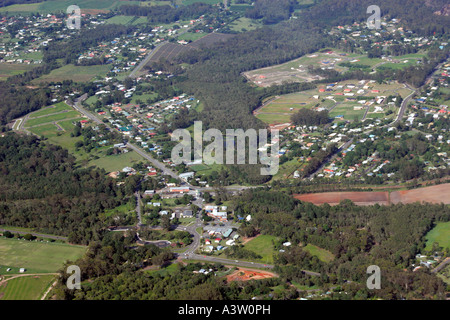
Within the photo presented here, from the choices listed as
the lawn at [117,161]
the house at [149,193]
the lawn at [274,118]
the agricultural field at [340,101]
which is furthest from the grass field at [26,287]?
the agricultural field at [340,101]

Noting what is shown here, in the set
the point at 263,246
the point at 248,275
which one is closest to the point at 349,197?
the point at 263,246

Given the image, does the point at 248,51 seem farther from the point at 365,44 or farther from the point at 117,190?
the point at 117,190

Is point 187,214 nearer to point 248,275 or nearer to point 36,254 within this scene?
point 248,275

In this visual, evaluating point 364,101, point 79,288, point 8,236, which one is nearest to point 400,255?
point 79,288

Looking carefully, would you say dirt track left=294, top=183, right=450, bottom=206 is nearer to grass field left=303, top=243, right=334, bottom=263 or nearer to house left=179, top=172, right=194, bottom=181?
grass field left=303, top=243, right=334, bottom=263

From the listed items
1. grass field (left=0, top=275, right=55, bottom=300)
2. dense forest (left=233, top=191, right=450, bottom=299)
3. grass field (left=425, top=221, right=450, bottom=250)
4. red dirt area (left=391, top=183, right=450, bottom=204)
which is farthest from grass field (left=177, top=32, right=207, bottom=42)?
grass field (left=0, top=275, right=55, bottom=300)

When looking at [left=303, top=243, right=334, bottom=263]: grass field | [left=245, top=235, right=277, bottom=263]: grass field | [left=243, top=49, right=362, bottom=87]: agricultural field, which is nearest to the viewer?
[left=303, top=243, right=334, bottom=263]: grass field

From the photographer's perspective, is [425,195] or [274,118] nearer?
[425,195]

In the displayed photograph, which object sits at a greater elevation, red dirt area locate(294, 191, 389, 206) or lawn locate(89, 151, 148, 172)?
red dirt area locate(294, 191, 389, 206)
